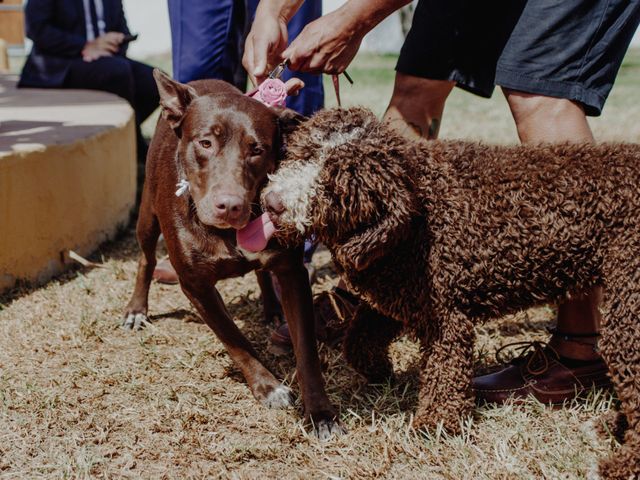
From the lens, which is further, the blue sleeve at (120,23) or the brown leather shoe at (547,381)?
the blue sleeve at (120,23)

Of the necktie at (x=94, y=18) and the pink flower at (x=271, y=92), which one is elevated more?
the pink flower at (x=271, y=92)

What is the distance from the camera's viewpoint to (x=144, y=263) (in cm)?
420

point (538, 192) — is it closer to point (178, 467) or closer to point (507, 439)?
point (507, 439)

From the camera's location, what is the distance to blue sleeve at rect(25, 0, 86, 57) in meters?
7.36

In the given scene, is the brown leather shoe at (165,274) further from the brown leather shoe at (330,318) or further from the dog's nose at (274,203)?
the dog's nose at (274,203)

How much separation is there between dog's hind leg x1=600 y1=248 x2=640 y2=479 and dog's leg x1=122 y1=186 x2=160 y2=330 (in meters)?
2.34

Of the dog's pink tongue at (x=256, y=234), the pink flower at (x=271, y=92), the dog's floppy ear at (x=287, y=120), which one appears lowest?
the dog's pink tongue at (x=256, y=234)

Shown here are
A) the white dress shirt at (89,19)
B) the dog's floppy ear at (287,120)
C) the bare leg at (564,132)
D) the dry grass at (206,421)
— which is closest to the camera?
the dry grass at (206,421)

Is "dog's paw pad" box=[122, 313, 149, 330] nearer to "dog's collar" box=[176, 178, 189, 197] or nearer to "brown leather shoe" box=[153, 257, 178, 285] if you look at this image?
"brown leather shoe" box=[153, 257, 178, 285]

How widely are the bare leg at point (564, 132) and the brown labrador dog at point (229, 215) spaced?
36.1 inches

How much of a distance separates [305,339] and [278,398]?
0.31m

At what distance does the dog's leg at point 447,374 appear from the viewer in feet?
9.09

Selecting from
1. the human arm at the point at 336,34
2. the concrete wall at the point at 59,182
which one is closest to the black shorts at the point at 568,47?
the human arm at the point at 336,34

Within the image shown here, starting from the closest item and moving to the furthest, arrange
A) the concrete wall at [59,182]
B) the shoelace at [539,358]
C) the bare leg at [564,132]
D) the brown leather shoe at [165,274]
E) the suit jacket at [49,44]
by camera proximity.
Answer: the bare leg at [564,132] → the shoelace at [539,358] → the concrete wall at [59,182] → the brown leather shoe at [165,274] → the suit jacket at [49,44]
